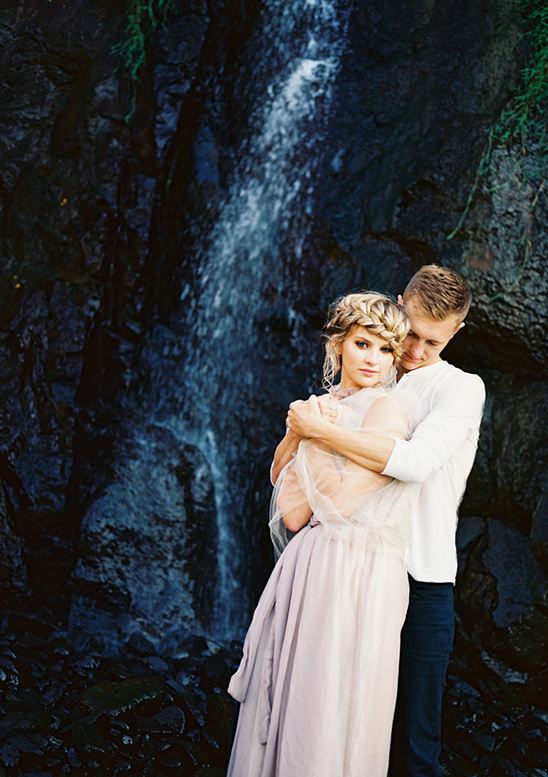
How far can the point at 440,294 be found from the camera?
2.51 metres

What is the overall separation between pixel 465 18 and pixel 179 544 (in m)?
4.41

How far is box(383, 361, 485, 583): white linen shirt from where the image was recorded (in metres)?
2.22

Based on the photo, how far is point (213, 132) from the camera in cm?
579

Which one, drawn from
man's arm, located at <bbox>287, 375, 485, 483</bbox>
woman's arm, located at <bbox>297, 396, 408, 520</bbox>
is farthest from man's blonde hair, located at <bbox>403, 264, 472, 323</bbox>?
woman's arm, located at <bbox>297, 396, 408, 520</bbox>

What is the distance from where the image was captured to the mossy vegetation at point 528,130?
451cm

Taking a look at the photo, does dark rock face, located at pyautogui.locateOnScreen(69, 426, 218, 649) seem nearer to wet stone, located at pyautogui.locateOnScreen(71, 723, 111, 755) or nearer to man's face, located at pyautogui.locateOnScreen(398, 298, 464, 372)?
wet stone, located at pyautogui.locateOnScreen(71, 723, 111, 755)

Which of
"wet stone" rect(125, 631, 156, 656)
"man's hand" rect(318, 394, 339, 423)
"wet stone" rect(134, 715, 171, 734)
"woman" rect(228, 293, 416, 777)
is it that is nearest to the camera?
"woman" rect(228, 293, 416, 777)

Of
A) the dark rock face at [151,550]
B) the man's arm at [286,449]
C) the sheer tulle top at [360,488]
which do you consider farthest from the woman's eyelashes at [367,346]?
the dark rock face at [151,550]

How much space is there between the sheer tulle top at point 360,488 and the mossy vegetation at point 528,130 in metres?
2.49

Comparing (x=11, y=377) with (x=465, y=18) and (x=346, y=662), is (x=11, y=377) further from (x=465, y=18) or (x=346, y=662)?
(x=465, y=18)

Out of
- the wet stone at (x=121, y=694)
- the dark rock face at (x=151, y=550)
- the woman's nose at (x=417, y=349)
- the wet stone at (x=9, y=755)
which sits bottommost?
the wet stone at (x=9, y=755)

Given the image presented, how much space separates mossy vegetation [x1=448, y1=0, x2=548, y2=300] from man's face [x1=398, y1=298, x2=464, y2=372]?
6.51 ft

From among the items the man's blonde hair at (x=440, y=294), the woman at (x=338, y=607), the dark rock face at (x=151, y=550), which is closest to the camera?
the woman at (x=338, y=607)

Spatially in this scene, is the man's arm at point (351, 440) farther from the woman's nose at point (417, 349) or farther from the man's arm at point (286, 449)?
the woman's nose at point (417, 349)
